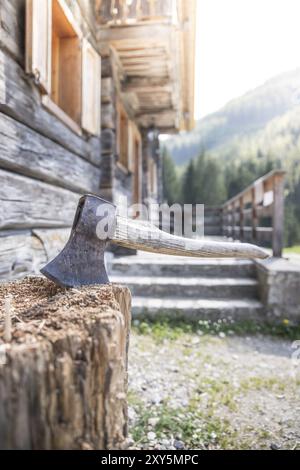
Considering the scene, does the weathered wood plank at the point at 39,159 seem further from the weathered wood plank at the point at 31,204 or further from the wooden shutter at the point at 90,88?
the wooden shutter at the point at 90,88

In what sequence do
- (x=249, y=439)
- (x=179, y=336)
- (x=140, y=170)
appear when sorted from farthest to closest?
(x=140, y=170) < (x=179, y=336) < (x=249, y=439)

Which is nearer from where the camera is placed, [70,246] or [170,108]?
[70,246]

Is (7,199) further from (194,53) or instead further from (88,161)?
(194,53)

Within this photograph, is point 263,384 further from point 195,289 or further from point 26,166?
point 26,166

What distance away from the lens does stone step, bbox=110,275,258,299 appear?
3.89 meters

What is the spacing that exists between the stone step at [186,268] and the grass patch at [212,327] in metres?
0.90

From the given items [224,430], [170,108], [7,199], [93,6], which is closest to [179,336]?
[224,430]

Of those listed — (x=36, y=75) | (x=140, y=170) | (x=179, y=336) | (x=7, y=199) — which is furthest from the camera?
(x=140, y=170)

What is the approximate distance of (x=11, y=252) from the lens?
7.27 feet

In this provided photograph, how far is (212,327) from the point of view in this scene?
344 centimetres

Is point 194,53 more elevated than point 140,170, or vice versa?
point 194,53

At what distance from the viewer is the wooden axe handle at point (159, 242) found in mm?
1405

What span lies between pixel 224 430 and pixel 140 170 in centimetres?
703

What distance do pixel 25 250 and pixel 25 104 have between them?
1.20 m
